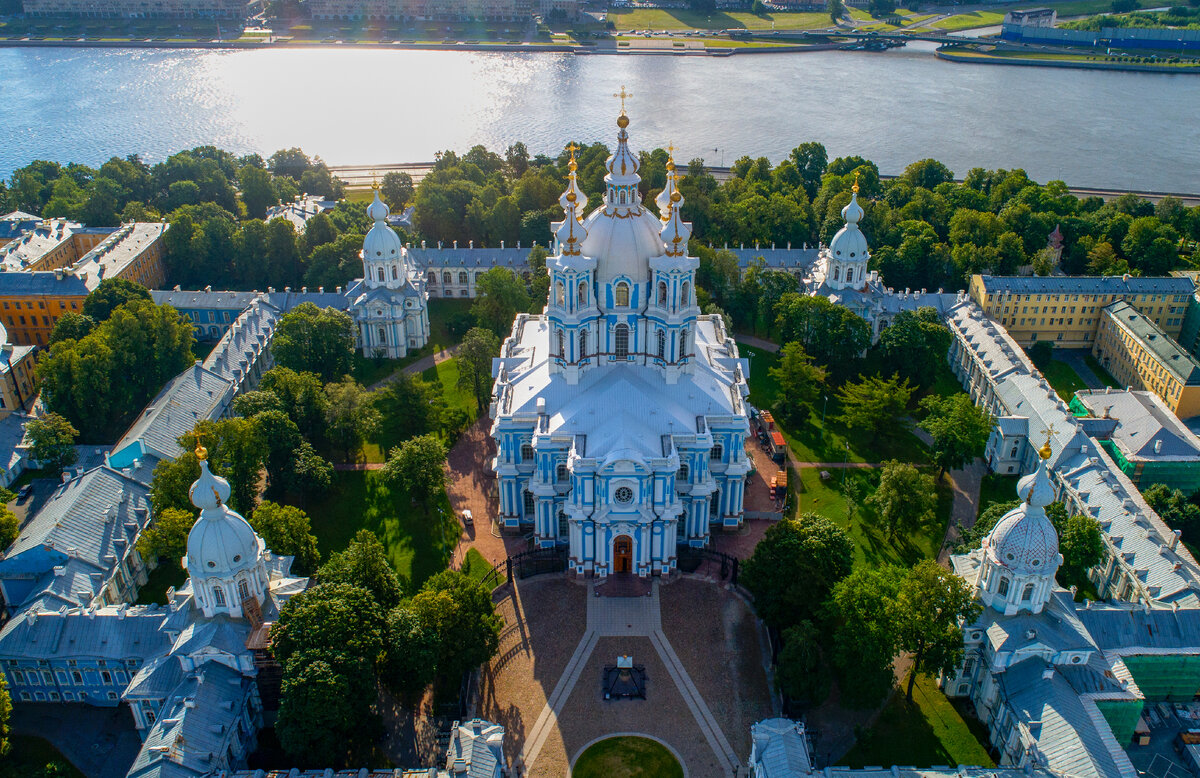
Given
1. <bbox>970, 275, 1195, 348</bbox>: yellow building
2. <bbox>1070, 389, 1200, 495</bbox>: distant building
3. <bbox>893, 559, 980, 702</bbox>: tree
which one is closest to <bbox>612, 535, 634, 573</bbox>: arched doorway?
<bbox>893, 559, 980, 702</bbox>: tree

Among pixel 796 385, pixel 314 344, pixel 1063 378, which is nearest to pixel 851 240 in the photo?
pixel 796 385

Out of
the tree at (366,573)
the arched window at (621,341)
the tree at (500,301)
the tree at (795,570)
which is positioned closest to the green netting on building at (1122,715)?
the tree at (795,570)

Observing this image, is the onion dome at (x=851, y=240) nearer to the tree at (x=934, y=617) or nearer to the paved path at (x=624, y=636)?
the paved path at (x=624, y=636)

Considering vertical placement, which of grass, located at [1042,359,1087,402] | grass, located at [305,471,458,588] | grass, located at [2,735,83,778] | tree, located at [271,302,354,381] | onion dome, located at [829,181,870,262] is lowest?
grass, located at [2,735,83,778]

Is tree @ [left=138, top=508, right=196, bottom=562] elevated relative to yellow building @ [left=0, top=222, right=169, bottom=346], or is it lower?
lower

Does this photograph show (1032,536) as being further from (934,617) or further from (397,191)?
(397,191)

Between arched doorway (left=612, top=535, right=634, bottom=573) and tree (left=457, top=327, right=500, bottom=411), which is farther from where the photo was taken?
tree (left=457, top=327, right=500, bottom=411)

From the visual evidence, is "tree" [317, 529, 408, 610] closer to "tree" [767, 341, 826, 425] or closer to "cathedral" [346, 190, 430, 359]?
"tree" [767, 341, 826, 425]
